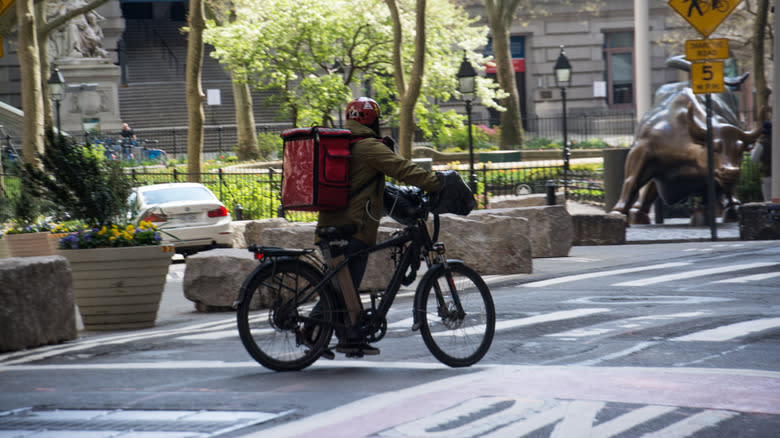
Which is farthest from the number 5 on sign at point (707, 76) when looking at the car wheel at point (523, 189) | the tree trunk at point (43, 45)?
the tree trunk at point (43, 45)

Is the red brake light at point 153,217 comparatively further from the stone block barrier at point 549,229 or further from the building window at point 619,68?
the building window at point 619,68

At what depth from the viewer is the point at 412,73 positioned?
27969mm

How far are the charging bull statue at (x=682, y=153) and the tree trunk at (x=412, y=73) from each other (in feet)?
24.2

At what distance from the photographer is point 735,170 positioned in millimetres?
20625

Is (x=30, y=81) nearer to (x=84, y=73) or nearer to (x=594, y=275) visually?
(x=84, y=73)

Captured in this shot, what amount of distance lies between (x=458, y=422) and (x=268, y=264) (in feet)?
6.58

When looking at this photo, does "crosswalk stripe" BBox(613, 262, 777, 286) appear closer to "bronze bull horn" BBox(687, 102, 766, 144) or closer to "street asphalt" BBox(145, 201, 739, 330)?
"street asphalt" BBox(145, 201, 739, 330)

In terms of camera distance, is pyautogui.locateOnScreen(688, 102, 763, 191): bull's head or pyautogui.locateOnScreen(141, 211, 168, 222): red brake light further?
pyautogui.locateOnScreen(688, 102, 763, 191): bull's head

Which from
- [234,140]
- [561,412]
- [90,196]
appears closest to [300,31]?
[234,140]

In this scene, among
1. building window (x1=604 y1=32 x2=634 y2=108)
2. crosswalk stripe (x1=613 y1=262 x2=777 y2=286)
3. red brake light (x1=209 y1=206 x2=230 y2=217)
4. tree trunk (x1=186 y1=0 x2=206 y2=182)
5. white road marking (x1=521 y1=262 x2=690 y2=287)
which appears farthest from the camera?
building window (x1=604 y1=32 x2=634 y2=108)

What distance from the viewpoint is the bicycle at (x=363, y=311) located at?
23.4ft

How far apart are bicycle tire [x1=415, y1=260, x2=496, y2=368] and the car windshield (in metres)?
12.8

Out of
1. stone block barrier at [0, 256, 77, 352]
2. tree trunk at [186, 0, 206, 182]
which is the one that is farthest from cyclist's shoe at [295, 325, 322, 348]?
tree trunk at [186, 0, 206, 182]

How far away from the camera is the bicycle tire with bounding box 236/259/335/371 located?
7.10m
